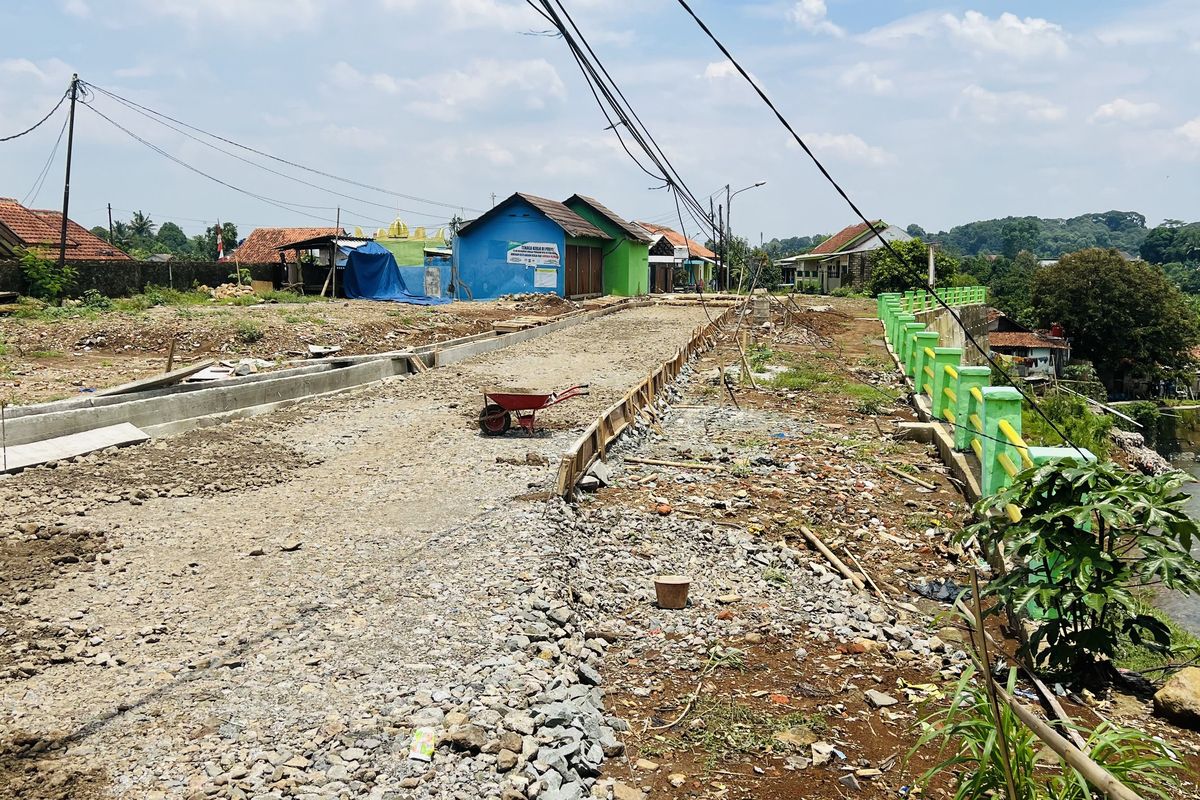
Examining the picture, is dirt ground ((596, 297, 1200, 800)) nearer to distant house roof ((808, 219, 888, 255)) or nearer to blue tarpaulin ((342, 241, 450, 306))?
blue tarpaulin ((342, 241, 450, 306))

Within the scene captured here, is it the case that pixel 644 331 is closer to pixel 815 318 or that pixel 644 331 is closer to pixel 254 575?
pixel 815 318

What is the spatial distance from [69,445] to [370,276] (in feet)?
82.9

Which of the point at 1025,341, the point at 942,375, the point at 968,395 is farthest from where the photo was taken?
the point at 1025,341

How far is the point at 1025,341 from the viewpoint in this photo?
56.4 m

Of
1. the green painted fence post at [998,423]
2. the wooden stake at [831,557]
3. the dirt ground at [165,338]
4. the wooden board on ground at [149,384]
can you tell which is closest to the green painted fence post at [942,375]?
the green painted fence post at [998,423]

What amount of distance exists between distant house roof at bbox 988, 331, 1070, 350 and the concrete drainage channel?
158 feet

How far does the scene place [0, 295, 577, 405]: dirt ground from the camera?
49.3 ft

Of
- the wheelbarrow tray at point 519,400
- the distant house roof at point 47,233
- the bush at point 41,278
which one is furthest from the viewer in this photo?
the distant house roof at point 47,233

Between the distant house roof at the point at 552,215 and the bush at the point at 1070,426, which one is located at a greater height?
the distant house roof at the point at 552,215

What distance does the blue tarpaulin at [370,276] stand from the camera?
33.7 meters

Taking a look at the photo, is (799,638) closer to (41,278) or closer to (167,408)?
(167,408)

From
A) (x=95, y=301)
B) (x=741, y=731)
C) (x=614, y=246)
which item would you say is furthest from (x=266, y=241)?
(x=741, y=731)

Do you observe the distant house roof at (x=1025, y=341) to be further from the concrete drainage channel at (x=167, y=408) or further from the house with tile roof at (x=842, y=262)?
the concrete drainage channel at (x=167, y=408)

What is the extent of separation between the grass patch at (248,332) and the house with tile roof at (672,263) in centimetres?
3055
